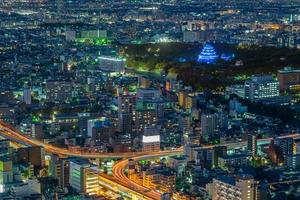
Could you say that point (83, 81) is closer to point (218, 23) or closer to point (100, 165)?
point (100, 165)

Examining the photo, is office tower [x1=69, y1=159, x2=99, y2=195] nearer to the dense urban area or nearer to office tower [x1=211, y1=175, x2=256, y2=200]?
the dense urban area

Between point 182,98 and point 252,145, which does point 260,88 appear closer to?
point 182,98

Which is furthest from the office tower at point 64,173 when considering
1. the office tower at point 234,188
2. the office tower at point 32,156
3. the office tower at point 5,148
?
the office tower at point 234,188

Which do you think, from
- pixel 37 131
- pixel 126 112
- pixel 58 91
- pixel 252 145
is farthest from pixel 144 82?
pixel 252 145

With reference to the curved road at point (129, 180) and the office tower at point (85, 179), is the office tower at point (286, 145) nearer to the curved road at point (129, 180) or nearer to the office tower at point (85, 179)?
the curved road at point (129, 180)

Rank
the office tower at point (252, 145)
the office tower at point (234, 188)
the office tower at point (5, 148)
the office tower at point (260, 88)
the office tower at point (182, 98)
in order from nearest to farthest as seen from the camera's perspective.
Answer: the office tower at point (234, 188), the office tower at point (5, 148), the office tower at point (252, 145), the office tower at point (182, 98), the office tower at point (260, 88)

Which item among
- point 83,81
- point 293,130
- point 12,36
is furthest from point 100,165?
point 12,36

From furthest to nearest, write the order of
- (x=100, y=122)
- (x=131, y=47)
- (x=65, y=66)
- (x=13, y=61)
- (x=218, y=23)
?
(x=218, y=23) < (x=131, y=47) < (x=13, y=61) < (x=65, y=66) < (x=100, y=122)
